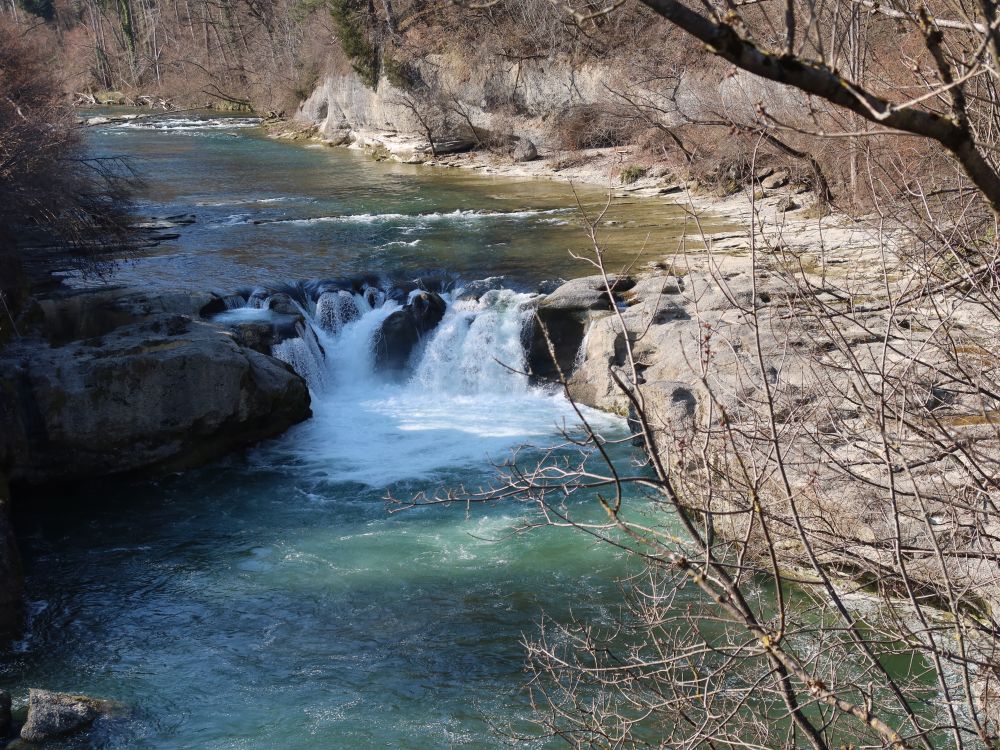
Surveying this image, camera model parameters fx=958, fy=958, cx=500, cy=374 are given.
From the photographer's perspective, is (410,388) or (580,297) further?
(410,388)

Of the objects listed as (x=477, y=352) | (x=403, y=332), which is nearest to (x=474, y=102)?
(x=403, y=332)

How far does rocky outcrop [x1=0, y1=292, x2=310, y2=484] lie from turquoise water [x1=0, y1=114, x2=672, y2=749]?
0.34 meters

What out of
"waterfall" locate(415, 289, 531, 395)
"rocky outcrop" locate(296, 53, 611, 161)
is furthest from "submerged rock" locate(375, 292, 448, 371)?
"rocky outcrop" locate(296, 53, 611, 161)

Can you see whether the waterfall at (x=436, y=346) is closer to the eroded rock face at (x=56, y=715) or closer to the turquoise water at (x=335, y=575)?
the turquoise water at (x=335, y=575)

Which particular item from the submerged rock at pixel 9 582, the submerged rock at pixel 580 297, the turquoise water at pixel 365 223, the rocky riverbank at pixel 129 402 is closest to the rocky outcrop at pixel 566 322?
the submerged rock at pixel 580 297

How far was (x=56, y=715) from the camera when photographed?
20.1 ft

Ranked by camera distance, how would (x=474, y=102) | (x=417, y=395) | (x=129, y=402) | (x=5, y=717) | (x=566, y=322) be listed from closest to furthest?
(x=5, y=717)
(x=129, y=402)
(x=566, y=322)
(x=417, y=395)
(x=474, y=102)

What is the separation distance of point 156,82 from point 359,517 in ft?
177

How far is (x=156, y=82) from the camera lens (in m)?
56.3

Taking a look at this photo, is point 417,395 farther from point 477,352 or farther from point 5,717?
point 5,717

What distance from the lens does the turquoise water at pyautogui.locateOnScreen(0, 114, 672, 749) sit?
21.2 feet

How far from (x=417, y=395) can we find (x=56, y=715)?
24.6 feet

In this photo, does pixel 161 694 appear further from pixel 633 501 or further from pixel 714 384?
pixel 714 384

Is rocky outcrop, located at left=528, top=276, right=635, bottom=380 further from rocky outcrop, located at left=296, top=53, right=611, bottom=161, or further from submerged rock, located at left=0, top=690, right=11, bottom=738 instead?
rocky outcrop, located at left=296, top=53, right=611, bottom=161
